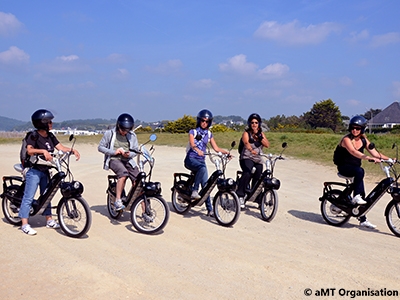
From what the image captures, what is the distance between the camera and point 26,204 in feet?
19.8

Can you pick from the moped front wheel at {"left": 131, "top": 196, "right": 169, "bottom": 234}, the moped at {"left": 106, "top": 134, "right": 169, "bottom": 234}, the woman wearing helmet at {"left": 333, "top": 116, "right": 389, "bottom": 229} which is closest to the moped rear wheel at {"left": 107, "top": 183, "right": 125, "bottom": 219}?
the moped at {"left": 106, "top": 134, "right": 169, "bottom": 234}

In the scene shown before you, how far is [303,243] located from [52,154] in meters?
3.74

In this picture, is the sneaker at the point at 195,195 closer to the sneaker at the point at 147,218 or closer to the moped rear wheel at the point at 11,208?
the sneaker at the point at 147,218

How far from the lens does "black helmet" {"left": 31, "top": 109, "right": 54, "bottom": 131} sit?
5961 mm

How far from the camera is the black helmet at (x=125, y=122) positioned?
6.56m

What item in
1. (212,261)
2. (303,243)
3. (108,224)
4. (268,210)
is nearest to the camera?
(212,261)

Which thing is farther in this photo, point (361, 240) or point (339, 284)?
point (361, 240)

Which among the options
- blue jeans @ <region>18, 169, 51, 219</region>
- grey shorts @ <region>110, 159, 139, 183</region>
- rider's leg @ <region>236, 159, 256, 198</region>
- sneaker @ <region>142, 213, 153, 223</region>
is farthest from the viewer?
rider's leg @ <region>236, 159, 256, 198</region>

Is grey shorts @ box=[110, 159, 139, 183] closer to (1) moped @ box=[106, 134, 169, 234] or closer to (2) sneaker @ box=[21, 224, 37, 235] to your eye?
(1) moped @ box=[106, 134, 169, 234]

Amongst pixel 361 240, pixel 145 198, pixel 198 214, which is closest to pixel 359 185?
pixel 361 240

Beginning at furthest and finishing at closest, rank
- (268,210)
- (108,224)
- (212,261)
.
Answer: (268,210) → (108,224) → (212,261)

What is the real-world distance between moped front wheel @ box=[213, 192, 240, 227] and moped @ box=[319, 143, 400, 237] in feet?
5.66

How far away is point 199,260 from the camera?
4980 mm

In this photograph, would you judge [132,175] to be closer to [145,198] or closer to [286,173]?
[145,198]
